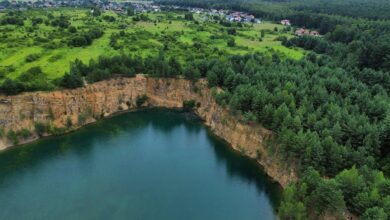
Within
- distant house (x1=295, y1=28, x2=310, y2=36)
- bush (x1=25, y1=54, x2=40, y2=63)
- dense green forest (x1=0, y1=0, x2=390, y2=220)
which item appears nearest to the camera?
dense green forest (x1=0, y1=0, x2=390, y2=220)

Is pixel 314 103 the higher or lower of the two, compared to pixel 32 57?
higher

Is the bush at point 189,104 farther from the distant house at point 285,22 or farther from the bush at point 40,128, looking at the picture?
the distant house at point 285,22

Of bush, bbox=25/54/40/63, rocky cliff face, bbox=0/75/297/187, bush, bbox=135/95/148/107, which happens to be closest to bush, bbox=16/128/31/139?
rocky cliff face, bbox=0/75/297/187

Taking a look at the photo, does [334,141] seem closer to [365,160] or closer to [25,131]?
[365,160]

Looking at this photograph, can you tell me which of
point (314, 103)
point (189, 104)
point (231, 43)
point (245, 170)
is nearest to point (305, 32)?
point (231, 43)

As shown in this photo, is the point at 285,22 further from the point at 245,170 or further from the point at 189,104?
the point at 245,170

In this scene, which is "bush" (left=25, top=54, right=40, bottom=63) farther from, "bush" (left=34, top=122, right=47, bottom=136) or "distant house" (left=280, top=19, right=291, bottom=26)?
"distant house" (left=280, top=19, right=291, bottom=26)
